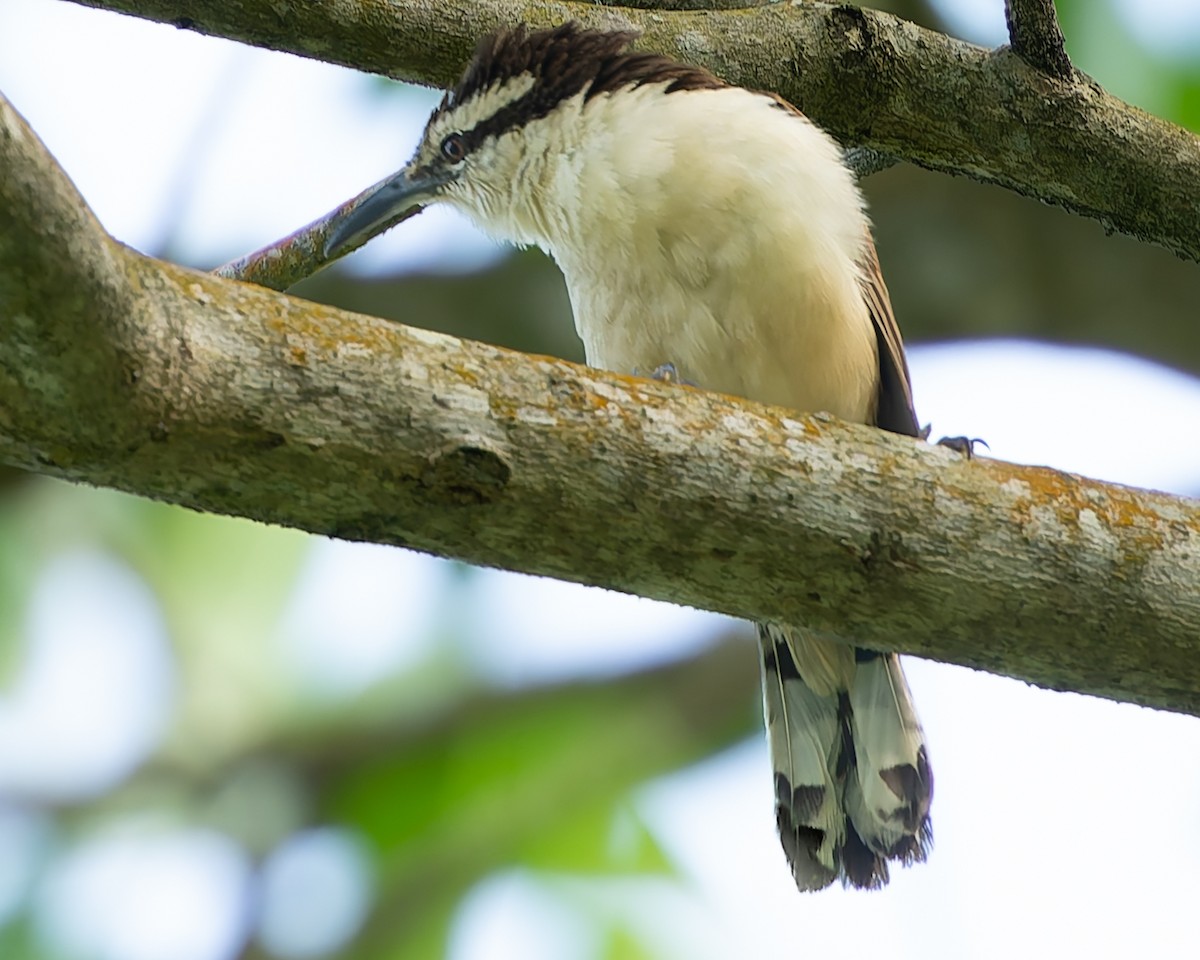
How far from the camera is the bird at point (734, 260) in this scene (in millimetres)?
3986

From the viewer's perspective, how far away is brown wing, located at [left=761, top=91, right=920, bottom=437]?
435cm

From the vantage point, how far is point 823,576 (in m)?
2.75

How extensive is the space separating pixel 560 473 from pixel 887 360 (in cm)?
206

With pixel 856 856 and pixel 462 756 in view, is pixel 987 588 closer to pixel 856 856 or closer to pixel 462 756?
pixel 856 856

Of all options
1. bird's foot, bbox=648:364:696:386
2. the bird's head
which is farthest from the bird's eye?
bird's foot, bbox=648:364:696:386

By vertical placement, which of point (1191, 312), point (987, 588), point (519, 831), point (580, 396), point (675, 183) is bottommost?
point (987, 588)

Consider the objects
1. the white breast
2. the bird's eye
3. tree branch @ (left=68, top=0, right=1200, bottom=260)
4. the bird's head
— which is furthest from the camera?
the bird's eye

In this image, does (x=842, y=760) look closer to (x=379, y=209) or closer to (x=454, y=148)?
(x=379, y=209)

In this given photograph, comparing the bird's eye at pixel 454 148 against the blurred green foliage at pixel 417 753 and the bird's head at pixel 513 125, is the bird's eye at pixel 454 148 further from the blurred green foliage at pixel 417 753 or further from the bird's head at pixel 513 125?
the blurred green foliage at pixel 417 753

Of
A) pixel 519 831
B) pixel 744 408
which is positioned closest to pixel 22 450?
pixel 744 408

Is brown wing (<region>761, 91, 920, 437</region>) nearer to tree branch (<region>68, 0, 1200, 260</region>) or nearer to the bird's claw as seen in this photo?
tree branch (<region>68, 0, 1200, 260</region>)

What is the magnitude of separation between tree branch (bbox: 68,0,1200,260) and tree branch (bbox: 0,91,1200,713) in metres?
1.24

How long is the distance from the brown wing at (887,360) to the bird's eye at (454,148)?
1.30 m

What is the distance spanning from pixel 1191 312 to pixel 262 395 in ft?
13.8
